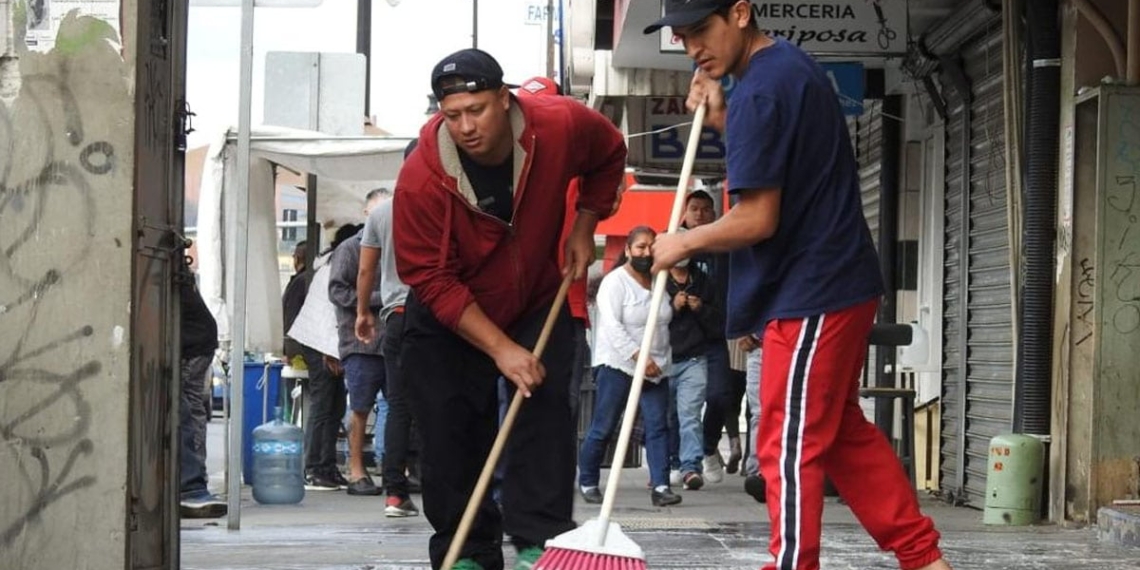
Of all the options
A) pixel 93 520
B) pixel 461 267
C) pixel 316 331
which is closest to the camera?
pixel 93 520

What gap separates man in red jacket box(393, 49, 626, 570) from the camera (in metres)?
6.20

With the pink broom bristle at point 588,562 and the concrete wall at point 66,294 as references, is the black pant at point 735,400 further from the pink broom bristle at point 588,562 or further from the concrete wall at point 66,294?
the pink broom bristle at point 588,562

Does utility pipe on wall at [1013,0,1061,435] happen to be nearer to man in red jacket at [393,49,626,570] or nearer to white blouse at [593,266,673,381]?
white blouse at [593,266,673,381]

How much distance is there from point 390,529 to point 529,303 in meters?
4.06

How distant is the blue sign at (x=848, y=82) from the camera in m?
14.0

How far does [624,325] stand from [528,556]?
248 inches

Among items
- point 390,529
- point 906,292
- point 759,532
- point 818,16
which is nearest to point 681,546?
point 759,532

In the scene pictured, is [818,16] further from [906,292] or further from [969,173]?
[906,292]

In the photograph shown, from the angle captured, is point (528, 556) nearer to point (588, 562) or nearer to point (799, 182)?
point (588, 562)

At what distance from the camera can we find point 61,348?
597 centimetres

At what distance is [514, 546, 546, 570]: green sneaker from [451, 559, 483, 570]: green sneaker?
0.53 ft

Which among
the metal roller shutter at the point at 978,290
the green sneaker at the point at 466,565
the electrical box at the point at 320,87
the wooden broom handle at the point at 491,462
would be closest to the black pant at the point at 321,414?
the electrical box at the point at 320,87

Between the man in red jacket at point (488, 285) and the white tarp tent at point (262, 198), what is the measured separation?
6.69 metres

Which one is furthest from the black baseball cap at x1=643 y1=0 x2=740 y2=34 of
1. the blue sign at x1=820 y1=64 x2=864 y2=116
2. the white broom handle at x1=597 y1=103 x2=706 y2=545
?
the blue sign at x1=820 y1=64 x2=864 y2=116
